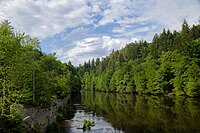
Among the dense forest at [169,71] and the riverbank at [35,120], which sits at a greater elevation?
the dense forest at [169,71]

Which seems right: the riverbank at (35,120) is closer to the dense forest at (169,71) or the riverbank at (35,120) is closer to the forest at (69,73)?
the forest at (69,73)

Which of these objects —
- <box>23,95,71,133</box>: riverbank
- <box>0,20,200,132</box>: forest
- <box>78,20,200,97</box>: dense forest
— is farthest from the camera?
<box>78,20,200,97</box>: dense forest

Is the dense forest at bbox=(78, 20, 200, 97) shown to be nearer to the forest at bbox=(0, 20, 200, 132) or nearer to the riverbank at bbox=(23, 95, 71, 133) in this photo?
the forest at bbox=(0, 20, 200, 132)

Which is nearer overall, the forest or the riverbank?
the forest

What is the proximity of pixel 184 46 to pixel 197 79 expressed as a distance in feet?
51.7

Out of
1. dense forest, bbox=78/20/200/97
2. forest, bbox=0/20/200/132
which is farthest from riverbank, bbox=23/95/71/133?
dense forest, bbox=78/20/200/97

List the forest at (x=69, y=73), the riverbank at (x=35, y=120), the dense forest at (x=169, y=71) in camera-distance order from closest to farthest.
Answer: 1. the forest at (x=69, y=73)
2. the riverbank at (x=35, y=120)
3. the dense forest at (x=169, y=71)

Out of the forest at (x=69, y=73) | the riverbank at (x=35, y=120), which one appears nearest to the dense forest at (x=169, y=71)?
the forest at (x=69, y=73)

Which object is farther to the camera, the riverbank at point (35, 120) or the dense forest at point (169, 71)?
the dense forest at point (169, 71)

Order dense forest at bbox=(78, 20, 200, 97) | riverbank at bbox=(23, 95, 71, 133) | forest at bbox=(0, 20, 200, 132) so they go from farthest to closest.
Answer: dense forest at bbox=(78, 20, 200, 97), riverbank at bbox=(23, 95, 71, 133), forest at bbox=(0, 20, 200, 132)

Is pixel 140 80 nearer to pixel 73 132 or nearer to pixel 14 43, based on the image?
pixel 73 132

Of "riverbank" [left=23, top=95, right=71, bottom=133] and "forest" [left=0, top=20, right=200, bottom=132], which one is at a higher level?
"forest" [left=0, top=20, right=200, bottom=132]

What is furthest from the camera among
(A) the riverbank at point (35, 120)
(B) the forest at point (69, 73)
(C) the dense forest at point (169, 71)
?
(C) the dense forest at point (169, 71)

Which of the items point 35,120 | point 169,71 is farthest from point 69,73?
point 35,120
